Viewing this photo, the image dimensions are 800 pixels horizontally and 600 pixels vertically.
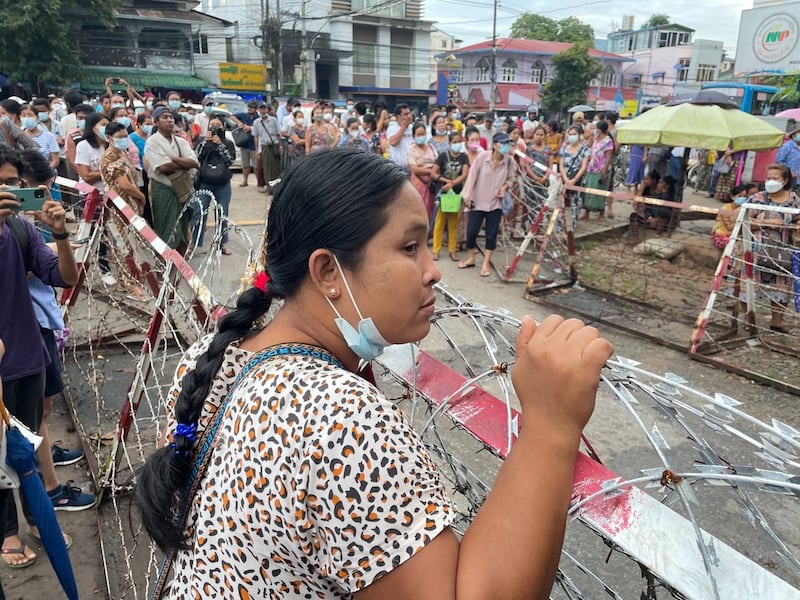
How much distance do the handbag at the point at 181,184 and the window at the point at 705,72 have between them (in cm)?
6154

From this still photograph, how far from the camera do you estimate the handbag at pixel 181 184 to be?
264 inches

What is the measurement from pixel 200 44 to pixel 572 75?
25.5 m

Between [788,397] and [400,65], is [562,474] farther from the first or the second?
[400,65]

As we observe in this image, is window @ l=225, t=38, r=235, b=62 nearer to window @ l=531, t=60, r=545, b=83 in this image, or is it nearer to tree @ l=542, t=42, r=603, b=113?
tree @ l=542, t=42, r=603, b=113

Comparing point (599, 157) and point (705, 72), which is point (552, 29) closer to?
point (705, 72)

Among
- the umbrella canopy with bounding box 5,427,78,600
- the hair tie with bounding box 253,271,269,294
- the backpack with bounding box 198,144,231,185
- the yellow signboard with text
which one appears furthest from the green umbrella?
the yellow signboard with text

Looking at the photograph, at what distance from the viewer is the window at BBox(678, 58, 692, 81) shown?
186ft

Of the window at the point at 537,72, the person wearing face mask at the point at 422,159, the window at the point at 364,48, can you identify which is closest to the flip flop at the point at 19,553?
the person wearing face mask at the point at 422,159

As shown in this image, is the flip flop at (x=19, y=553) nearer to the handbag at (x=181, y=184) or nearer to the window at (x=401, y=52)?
the handbag at (x=181, y=184)

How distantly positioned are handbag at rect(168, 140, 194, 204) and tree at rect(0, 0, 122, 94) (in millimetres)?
25451

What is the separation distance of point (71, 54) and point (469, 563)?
34323 millimetres

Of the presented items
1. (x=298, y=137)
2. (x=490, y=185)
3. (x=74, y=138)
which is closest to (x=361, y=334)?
(x=490, y=185)

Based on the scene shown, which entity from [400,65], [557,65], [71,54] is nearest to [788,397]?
[71,54]

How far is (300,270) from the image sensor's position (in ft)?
3.50
